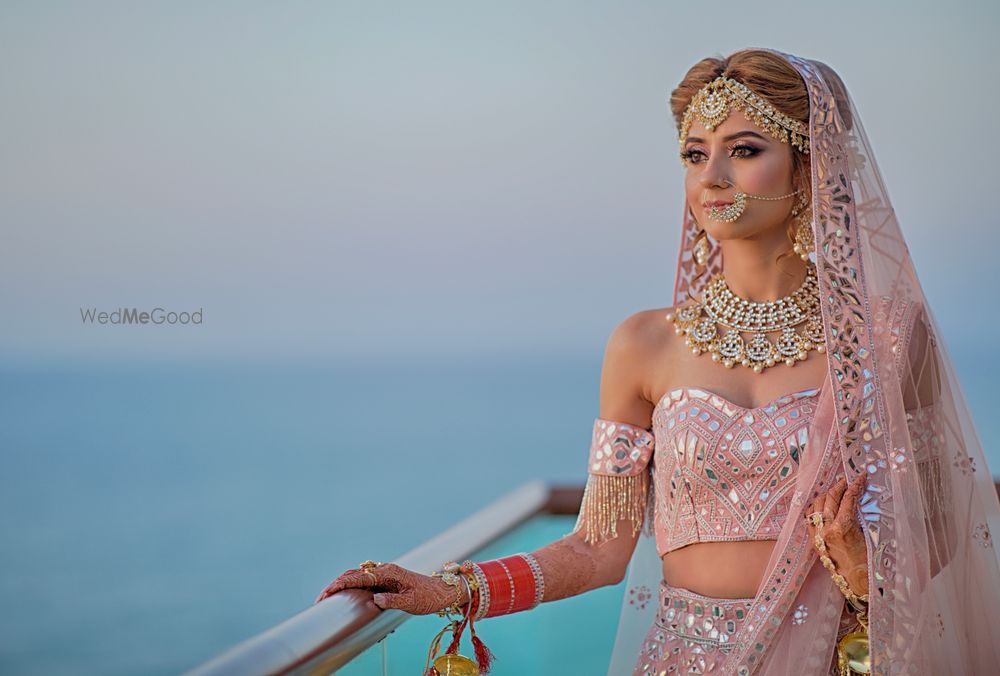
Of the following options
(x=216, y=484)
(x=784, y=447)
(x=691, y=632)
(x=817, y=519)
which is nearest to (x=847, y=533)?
(x=817, y=519)

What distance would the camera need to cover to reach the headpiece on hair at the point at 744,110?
5.78 feet

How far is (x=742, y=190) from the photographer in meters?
1.77

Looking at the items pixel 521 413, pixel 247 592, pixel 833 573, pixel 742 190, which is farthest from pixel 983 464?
pixel 521 413

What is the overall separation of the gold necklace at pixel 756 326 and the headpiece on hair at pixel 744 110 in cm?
23

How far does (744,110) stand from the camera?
1.77 meters

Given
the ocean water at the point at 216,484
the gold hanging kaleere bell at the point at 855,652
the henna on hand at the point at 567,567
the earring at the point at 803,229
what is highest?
the earring at the point at 803,229

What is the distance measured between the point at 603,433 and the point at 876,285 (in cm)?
52

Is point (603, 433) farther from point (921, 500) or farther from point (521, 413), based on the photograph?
point (521, 413)

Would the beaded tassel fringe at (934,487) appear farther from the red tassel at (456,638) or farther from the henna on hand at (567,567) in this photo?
the red tassel at (456,638)

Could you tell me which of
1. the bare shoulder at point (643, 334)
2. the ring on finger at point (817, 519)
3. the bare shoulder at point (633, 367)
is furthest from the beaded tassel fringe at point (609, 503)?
the ring on finger at point (817, 519)

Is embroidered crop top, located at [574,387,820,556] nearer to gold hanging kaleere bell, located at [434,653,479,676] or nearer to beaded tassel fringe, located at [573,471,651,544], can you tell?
beaded tassel fringe, located at [573,471,651,544]

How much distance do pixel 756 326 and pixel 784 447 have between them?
228 mm

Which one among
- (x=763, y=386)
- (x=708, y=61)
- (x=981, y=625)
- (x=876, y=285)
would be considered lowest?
(x=981, y=625)

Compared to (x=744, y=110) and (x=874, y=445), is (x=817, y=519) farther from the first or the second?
(x=744, y=110)
